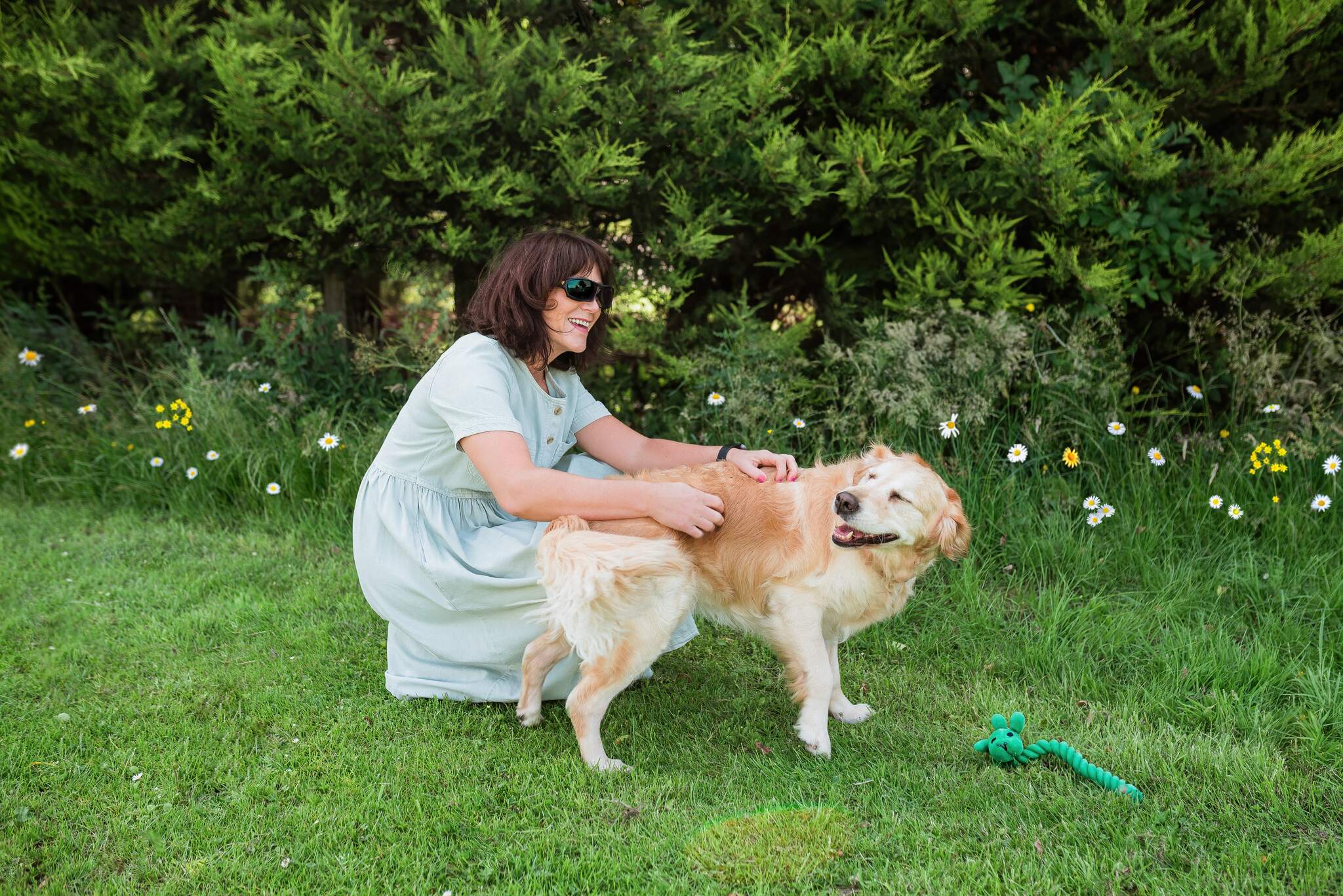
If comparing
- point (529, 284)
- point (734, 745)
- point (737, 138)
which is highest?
point (737, 138)

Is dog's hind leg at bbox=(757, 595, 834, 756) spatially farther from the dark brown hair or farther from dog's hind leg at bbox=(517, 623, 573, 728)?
the dark brown hair

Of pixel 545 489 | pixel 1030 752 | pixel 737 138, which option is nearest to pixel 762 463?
pixel 545 489

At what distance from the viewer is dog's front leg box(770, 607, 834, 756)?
2.82 metres

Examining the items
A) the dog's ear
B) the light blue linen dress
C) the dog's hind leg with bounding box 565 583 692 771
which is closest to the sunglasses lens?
the light blue linen dress

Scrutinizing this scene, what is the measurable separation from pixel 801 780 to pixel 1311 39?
4152 millimetres

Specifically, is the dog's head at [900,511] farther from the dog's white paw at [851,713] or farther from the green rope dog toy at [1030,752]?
the dog's white paw at [851,713]

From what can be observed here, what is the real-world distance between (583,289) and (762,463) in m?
0.82

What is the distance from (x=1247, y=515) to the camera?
3.99 metres

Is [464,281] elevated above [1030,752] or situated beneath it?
elevated above

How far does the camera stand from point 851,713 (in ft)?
10.2

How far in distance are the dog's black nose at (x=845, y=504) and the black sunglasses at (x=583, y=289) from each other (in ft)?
3.46

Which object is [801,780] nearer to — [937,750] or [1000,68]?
[937,750]

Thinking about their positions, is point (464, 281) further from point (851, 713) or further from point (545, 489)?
point (851, 713)

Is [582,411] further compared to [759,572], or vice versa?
[582,411]
